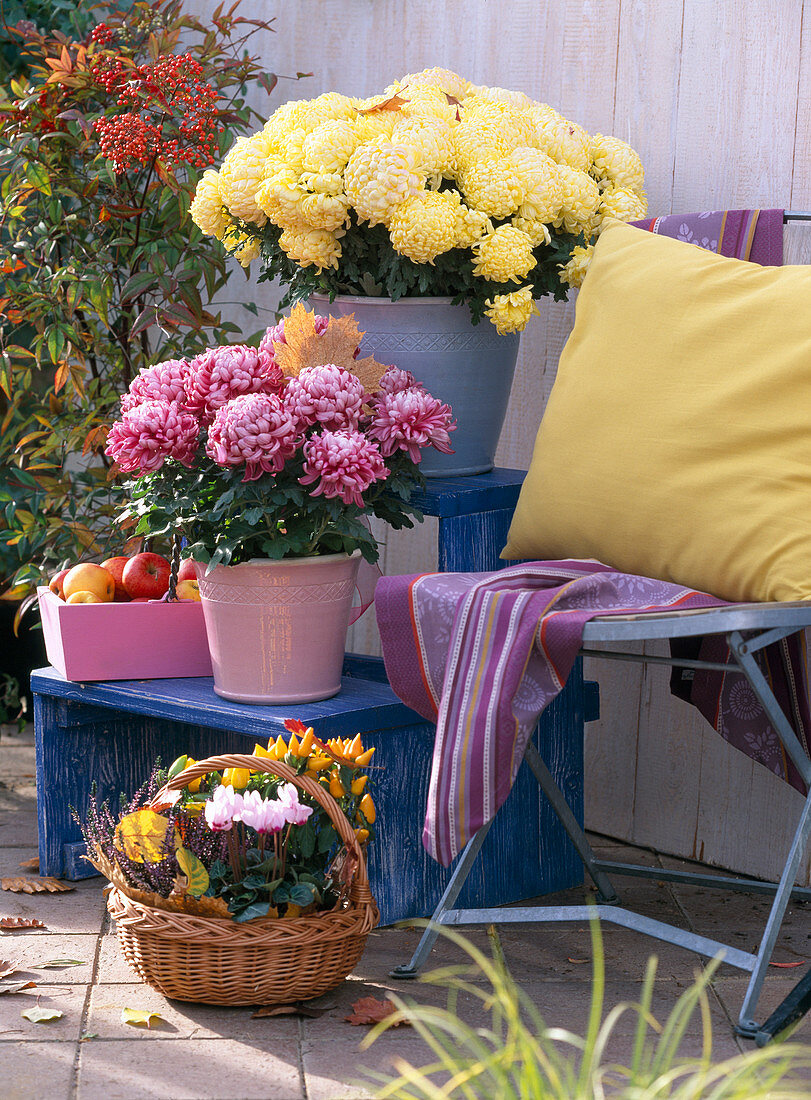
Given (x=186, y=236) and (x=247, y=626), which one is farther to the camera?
(x=186, y=236)

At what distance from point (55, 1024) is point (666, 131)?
1837 mm

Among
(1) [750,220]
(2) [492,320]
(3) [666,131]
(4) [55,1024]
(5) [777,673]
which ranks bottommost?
(4) [55,1024]

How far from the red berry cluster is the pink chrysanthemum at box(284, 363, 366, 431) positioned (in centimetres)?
84

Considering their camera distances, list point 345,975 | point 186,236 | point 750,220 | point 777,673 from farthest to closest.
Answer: point 186,236 → point 750,220 → point 777,673 → point 345,975

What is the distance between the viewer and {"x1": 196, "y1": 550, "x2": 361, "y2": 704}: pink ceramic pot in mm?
2092

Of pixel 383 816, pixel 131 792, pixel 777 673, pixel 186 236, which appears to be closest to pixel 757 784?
pixel 777 673

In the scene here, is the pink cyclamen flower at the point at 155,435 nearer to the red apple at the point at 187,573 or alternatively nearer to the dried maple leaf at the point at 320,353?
the dried maple leaf at the point at 320,353

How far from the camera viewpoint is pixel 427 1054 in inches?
71.7

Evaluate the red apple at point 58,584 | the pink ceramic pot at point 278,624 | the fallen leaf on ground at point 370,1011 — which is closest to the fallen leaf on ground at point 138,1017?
the fallen leaf on ground at point 370,1011

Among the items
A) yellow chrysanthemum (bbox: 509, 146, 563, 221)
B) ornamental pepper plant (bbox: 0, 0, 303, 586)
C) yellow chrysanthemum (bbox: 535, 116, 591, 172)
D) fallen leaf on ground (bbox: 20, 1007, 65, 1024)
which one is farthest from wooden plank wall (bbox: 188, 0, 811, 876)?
fallen leaf on ground (bbox: 20, 1007, 65, 1024)

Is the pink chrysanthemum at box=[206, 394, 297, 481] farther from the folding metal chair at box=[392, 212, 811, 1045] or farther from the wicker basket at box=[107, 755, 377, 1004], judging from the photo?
the folding metal chair at box=[392, 212, 811, 1045]

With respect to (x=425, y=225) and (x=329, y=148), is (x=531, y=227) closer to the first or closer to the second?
(x=425, y=225)

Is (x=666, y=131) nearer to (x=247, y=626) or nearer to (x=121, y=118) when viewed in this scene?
(x=121, y=118)

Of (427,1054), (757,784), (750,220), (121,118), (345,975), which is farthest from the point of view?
(121,118)
